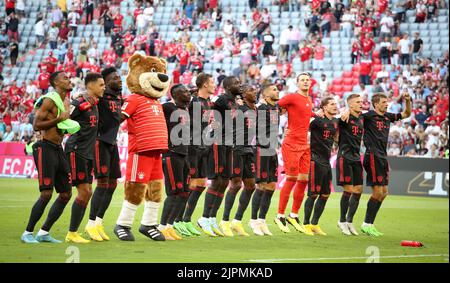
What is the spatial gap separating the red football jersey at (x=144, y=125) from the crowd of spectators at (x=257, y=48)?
1464 centimetres

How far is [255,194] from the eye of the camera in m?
15.1

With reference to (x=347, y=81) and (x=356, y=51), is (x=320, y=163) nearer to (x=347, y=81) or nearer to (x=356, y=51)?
(x=347, y=81)

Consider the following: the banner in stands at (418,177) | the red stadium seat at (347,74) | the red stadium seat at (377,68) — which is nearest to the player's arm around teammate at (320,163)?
the banner in stands at (418,177)

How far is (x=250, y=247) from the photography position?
1255 cm

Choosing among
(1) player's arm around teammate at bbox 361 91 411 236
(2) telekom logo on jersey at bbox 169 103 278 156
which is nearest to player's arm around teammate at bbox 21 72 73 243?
(2) telekom logo on jersey at bbox 169 103 278 156

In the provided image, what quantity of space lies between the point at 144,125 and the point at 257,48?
20954mm

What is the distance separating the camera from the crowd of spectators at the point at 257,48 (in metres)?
28.7

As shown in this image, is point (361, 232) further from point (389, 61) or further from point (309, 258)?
point (389, 61)

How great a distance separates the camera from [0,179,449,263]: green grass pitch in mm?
11044

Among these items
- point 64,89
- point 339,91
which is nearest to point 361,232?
point 64,89

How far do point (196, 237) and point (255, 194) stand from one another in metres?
1.74

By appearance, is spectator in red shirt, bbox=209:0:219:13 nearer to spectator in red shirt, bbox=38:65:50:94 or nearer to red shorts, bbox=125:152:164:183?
spectator in red shirt, bbox=38:65:50:94

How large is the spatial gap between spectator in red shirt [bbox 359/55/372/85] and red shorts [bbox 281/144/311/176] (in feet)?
50.9

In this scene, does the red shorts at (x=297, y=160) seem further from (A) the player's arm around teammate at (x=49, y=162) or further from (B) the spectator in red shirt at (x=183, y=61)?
(B) the spectator in red shirt at (x=183, y=61)
